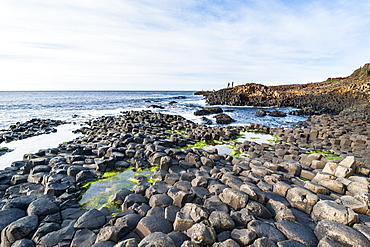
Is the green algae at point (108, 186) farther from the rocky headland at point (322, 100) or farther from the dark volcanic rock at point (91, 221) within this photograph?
the rocky headland at point (322, 100)

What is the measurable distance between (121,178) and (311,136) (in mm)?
11529

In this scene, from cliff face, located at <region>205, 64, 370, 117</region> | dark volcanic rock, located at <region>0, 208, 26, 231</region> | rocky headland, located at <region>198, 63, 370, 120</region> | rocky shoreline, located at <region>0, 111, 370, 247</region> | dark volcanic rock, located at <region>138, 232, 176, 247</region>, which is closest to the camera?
dark volcanic rock, located at <region>138, 232, 176, 247</region>

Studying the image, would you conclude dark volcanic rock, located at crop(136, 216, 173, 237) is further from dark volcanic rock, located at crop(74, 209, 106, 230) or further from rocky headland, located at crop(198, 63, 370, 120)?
rocky headland, located at crop(198, 63, 370, 120)

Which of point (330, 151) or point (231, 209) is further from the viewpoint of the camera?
point (330, 151)

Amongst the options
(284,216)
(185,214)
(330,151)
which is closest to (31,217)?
(185,214)

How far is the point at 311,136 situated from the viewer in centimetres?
1163

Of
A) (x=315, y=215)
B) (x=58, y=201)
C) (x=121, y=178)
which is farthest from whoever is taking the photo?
(x=121, y=178)

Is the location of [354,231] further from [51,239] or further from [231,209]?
[51,239]

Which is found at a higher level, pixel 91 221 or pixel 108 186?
pixel 91 221

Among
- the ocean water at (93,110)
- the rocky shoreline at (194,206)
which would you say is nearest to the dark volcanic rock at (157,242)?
the rocky shoreline at (194,206)

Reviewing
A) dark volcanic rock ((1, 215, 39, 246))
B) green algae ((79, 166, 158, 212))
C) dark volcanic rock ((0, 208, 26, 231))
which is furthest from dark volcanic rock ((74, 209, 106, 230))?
dark volcanic rock ((0, 208, 26, 231))

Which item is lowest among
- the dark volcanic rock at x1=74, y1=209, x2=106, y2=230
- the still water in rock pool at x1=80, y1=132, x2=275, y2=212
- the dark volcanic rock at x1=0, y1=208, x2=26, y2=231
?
the still water in rock pool at x1=80, y1=132, x2=275, y2=212

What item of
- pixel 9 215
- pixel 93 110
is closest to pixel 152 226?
pixel 9 215

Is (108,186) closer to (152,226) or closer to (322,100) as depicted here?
(152,226)
